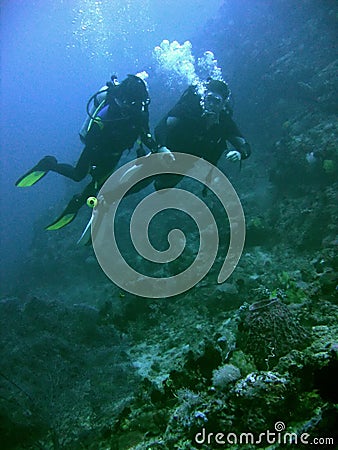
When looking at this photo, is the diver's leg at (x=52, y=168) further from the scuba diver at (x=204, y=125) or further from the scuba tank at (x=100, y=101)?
the scuba diver at (x=204, y=125)

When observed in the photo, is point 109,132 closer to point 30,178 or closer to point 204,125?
point 204,125

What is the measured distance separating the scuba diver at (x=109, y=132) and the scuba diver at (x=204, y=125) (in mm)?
444

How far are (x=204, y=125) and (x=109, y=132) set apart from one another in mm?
1571

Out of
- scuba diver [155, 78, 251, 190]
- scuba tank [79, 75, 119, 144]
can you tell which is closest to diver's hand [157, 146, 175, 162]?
scuba diver [155, 78, 251, 190]

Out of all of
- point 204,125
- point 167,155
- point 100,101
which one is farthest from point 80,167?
point 204,125

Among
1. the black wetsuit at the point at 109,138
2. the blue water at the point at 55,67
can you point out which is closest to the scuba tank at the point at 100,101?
the black wetsuit at the point at 109,138

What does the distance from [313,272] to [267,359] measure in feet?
9.51

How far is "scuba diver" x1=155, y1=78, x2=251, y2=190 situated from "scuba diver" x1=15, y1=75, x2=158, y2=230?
0.44 metres

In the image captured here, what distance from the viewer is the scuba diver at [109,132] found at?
5.09 meters

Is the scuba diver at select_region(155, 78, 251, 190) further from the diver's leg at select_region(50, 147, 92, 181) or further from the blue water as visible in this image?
the blue water

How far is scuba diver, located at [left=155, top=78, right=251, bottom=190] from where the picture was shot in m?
5.11

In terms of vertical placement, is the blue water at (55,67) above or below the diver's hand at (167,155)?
above

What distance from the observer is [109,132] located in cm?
515

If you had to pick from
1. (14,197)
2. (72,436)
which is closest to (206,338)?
(72,436)
